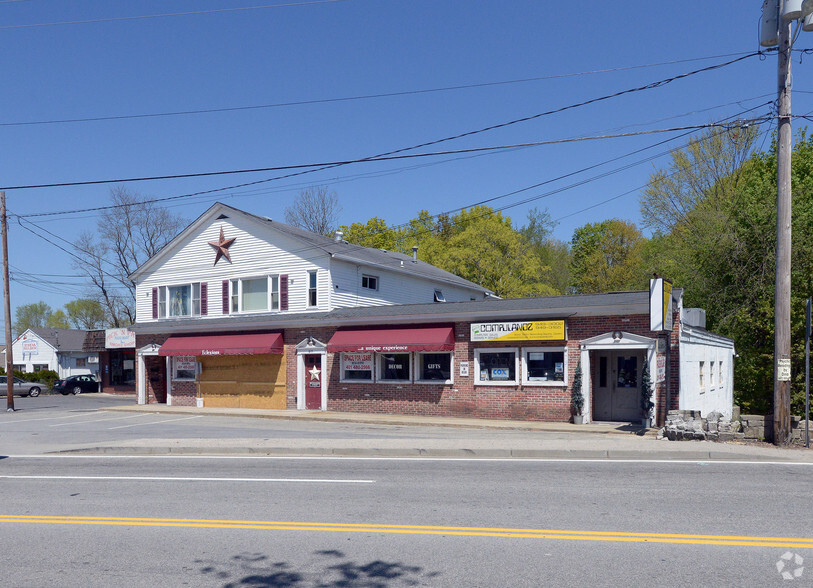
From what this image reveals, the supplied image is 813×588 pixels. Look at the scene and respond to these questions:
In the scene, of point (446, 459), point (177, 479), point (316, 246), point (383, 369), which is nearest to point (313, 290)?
point (316, 246)

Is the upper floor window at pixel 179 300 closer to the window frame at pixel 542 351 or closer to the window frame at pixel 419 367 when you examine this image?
the window frame at pixel 419 367

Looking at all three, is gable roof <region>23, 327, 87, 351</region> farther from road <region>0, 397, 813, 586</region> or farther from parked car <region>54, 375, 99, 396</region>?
road <region>0, 397, 813, 586</region>

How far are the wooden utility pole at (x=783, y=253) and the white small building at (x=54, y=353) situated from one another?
52.8 m

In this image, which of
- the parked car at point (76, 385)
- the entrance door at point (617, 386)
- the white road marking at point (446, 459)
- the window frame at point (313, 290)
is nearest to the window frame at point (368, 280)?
the window frame at point (313, 290)

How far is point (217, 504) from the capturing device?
963 centimetres

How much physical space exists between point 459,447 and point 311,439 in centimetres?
430

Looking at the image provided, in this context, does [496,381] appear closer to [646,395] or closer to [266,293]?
[646,395]

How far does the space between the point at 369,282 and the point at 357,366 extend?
277 inches

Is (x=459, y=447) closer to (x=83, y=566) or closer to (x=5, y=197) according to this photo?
(x=83, y=566)

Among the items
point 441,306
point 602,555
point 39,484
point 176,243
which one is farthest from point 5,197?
point 602,555

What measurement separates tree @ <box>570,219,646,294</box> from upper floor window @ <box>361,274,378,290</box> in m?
25.9

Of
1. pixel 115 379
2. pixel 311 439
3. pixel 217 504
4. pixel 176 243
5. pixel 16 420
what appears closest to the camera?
pixel 217 504

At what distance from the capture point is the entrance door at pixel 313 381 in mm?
27516

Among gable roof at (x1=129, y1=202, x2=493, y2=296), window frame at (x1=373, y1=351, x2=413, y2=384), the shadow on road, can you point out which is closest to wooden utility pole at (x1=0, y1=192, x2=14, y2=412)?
gable roof at (x1=129, y1=202, x2=493, y2=296)
